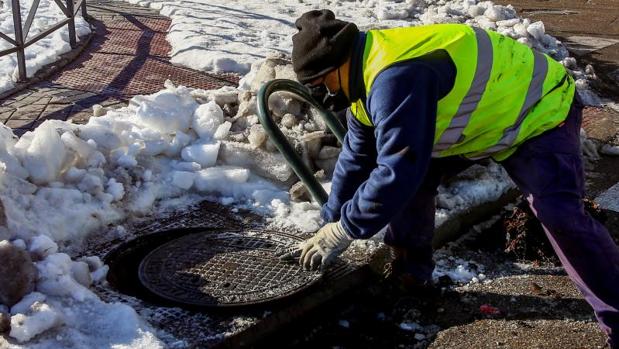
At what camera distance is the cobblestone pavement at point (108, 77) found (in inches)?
215

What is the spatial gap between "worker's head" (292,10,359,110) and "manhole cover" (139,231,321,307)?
990 millimetres

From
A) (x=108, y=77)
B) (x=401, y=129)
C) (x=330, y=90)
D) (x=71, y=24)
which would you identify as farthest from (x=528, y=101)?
(x=71, y=24)

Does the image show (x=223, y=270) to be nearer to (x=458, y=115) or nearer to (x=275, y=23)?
(x=458, y=115)

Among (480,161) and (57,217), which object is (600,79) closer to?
(480,161)

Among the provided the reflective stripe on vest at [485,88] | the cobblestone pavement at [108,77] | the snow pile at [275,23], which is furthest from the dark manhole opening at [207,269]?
the snow pile at [275,23]

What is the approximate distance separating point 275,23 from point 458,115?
550 centimetres

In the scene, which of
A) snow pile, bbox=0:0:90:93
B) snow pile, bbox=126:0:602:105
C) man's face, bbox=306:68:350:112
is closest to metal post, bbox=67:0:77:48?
snow pile, bbox=0:0:90:93

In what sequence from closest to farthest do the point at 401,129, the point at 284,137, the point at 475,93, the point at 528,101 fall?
the point at 401,129
the point at 475,93
the point at 528,101
the point at 284,137

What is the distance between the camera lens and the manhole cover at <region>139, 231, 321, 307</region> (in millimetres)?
3439

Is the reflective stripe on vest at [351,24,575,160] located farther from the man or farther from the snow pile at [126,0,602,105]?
the snow pile at [126,0,602,105]

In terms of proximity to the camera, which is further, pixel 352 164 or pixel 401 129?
pixel 352 164

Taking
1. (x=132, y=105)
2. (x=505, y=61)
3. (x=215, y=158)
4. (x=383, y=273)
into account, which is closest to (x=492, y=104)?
(x=505, y=61)

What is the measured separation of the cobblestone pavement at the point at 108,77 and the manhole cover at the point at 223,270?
5.99 feet

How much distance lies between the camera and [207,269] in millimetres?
3662
